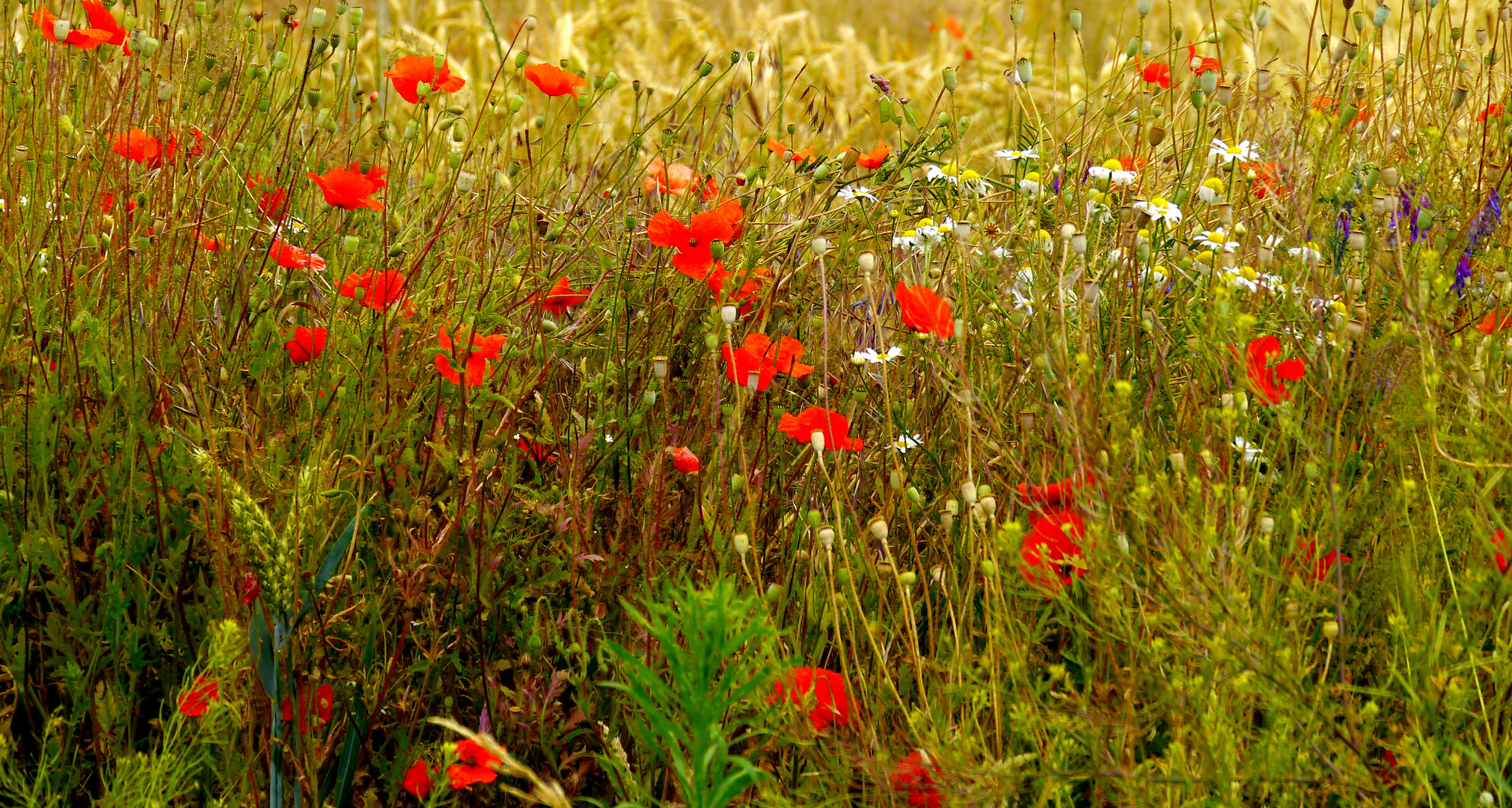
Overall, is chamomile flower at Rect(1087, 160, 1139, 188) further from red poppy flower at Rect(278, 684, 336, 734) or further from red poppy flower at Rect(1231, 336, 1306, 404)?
red poppy flower at Rect(278, 684, 336, 734)

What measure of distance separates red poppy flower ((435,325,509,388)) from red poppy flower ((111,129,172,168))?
0.57 metres

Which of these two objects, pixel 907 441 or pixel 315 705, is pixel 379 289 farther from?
pixel 907 441

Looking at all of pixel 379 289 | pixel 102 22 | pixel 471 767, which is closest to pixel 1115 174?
pixel 379 289

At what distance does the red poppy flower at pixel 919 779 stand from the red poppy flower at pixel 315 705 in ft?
1.81

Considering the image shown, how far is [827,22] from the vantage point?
8367 millimetres

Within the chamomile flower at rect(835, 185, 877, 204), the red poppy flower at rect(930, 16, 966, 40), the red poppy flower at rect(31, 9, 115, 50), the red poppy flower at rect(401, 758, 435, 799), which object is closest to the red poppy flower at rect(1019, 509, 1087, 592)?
the red poppy flower at rect(401, 758, 435, 799)

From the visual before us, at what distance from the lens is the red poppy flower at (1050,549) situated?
1245 millimetres

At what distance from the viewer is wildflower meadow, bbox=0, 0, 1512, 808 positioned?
1187 millimetres

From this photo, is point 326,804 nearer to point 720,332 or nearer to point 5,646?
point 5,646

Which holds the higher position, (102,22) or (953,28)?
(102,22)

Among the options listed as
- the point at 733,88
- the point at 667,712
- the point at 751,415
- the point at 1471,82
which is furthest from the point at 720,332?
the point at 1471,82

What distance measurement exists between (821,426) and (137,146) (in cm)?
106

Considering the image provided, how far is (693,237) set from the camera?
5.65 feet

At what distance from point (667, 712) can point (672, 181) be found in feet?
4.64
